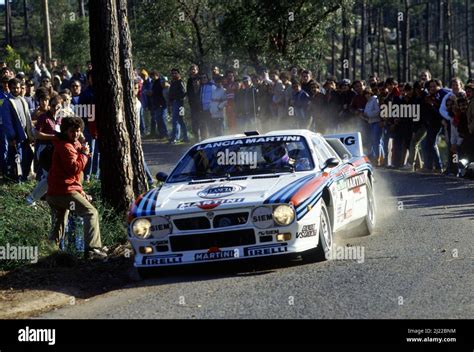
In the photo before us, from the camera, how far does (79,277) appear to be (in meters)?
10.8

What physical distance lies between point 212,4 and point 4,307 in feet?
81.1

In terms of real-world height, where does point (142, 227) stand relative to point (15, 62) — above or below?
below

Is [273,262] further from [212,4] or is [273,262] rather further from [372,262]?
[212,4]

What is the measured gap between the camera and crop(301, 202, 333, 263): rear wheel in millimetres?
10719

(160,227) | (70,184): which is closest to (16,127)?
(70,184)

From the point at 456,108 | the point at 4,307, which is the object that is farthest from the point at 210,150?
the point at 456,108

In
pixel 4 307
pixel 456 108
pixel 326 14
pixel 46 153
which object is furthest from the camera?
pixel 326 14

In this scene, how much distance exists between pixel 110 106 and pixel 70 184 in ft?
7.15

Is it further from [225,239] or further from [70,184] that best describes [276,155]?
[70,184]

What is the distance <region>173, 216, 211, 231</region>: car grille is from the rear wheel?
127 centimetres

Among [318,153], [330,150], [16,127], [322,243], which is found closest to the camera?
[322,243]

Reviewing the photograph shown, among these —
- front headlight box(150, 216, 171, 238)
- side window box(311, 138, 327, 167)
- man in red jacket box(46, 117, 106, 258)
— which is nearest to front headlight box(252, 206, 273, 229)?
front headlight box(150, 216, 171, 238)

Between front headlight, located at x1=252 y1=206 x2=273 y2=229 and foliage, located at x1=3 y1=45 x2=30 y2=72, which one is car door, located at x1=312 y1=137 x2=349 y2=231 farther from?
foliage, located at x1=3 y1=45 x2=30 y2=72

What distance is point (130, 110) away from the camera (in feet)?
48.2
